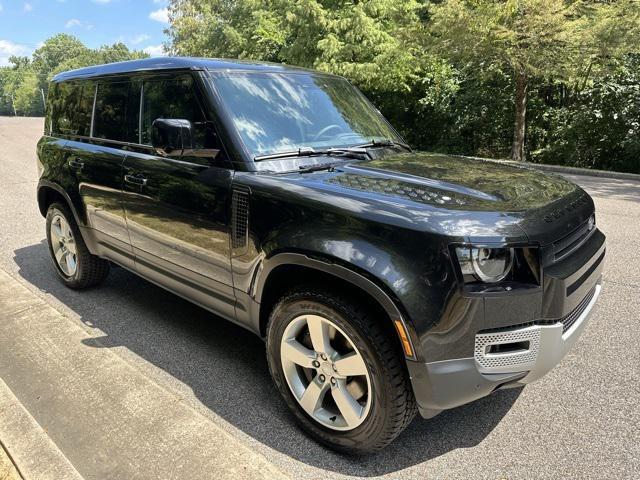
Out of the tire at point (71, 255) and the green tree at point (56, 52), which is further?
the green tree at point (56, 52)

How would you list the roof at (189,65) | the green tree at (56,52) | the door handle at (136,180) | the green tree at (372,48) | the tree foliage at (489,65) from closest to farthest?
1. the roof at (189,65)
2. the door handle at (136,180)
3. the tree foliage at (489,65)
4. the green tree at (372,48)
5. the green tree at (56,52)

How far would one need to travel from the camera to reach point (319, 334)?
2.41 metres

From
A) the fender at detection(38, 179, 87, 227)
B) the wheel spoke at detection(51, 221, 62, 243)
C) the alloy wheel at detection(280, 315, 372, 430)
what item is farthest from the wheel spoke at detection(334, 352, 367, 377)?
the wheel spoke at detection(51, 221, 62, 243)

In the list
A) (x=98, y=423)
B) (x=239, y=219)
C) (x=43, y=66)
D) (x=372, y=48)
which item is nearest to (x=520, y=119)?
(x=372, y=48)

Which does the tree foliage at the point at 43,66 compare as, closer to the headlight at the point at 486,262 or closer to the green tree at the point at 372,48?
the green tree at the point at 372,48

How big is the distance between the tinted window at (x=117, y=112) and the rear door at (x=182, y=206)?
123 millimetres

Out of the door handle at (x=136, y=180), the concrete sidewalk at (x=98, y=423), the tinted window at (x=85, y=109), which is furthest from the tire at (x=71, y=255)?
the door handle at (x=136, y=180)

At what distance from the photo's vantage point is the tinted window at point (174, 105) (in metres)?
2.98

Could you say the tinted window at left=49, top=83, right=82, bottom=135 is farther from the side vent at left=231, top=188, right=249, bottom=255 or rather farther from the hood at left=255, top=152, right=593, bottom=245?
the hood at left=255, top=152, right=593, bottom=245

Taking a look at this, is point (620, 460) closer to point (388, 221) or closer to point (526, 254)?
point (526, 254)

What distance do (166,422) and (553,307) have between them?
1986 millimetres

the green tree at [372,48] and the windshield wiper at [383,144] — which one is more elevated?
the green tree at [372,48]

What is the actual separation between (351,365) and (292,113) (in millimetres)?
1634

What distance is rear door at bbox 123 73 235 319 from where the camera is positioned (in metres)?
2.87
